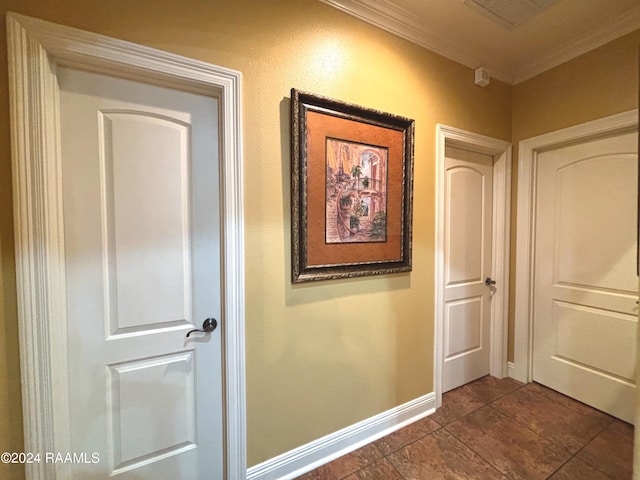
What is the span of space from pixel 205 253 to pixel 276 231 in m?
0.36

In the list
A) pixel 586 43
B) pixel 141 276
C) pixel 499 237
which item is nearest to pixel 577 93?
pixel 586 43

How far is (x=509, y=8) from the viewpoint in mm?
1528

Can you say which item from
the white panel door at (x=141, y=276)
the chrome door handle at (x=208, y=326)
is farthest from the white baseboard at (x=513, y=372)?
the chrome door handle at (x=208, y=326)

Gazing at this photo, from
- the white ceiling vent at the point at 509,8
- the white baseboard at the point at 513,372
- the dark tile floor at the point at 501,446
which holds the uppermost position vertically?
the white ceiling vent at the point at 509,8

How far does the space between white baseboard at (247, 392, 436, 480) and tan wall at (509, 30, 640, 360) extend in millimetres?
1229

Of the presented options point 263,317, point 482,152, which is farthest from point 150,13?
point 482,152

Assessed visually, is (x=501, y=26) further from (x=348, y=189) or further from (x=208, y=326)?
(x=208, y=326)

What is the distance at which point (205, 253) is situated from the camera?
1.22m

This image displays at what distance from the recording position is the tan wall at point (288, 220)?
99 centimetres

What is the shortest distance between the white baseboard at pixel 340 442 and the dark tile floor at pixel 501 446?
4 cm

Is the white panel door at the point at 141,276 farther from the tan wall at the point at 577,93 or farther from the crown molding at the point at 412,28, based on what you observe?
the tan wall at the point at 577,93

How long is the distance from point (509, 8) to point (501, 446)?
2666mm

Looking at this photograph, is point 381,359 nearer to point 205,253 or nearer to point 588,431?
point 205,253

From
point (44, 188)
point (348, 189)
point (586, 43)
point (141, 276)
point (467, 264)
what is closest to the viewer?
point (44, 188)
